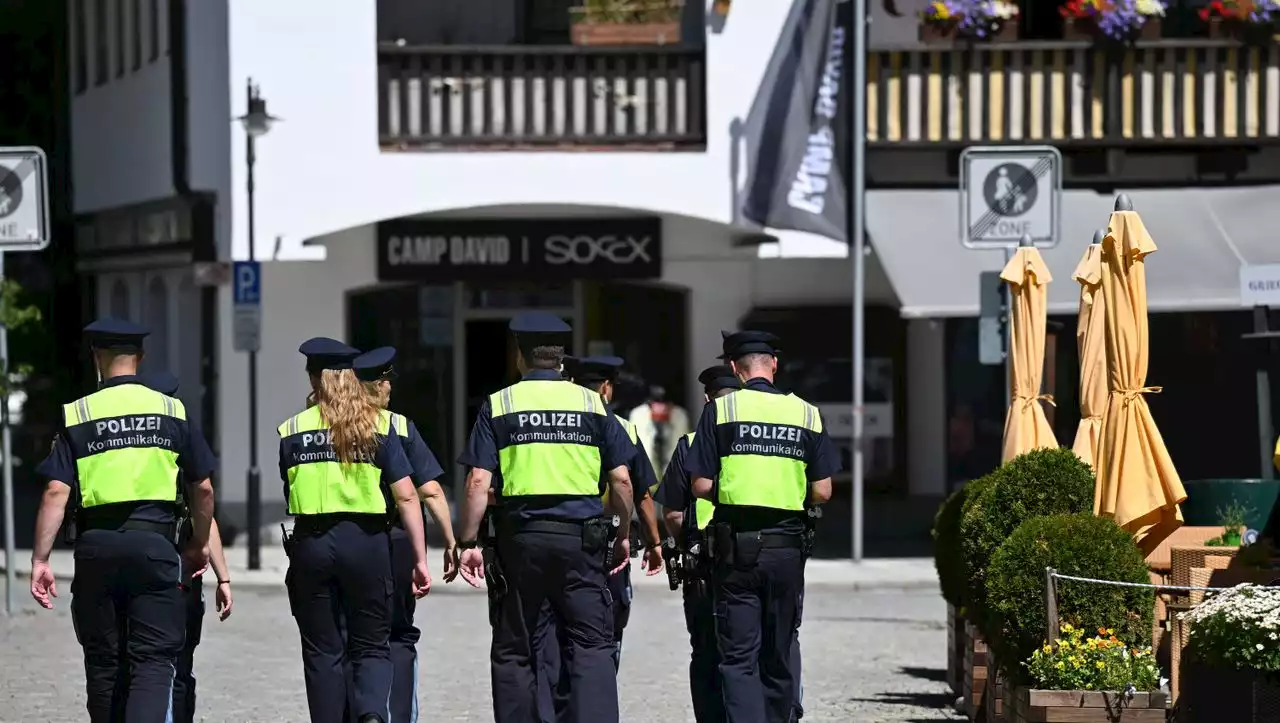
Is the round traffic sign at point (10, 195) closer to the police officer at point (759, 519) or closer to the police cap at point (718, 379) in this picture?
the police cap at point (718, 379)

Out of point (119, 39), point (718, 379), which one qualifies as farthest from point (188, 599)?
point (119, 39)

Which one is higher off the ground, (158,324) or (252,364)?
(158,324)

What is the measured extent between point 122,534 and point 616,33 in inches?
554

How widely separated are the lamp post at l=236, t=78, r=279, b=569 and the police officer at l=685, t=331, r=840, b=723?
11600mm

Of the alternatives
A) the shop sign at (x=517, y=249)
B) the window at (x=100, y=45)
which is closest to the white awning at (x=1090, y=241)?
the shop sign at (x=517, y=249)

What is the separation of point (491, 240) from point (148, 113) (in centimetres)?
440

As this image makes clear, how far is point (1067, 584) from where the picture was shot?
9.41m

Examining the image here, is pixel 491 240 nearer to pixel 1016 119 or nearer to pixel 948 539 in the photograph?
pixel 1016 119

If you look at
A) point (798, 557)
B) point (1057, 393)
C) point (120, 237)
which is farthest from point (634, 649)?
point (120, 237)

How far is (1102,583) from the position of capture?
932 centimetres

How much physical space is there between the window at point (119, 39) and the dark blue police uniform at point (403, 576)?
696 inches

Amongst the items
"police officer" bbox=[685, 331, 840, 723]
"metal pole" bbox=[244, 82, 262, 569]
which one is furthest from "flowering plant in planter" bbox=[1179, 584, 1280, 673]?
"metal pole" bbox=[244, 82, 262, 569]

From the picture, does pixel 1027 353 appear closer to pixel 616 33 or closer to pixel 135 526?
pixel 135 526

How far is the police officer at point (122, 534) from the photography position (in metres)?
9.16
